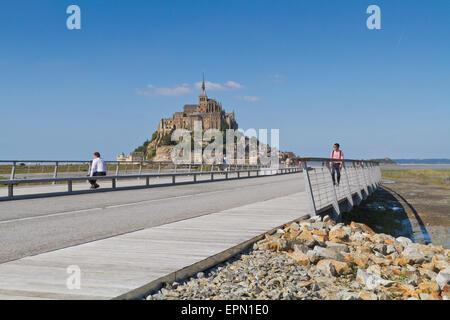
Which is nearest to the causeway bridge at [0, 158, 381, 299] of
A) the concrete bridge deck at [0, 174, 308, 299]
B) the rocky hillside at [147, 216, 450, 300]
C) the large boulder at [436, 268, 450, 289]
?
the concrete bridge deck at [0, 174, 308, 299]

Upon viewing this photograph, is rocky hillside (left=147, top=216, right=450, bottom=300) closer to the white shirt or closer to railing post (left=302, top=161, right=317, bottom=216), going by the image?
railing post (left=302, top=161, right=317, bottom=216)

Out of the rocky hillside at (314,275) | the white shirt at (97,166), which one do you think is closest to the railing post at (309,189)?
the rocky hillside at (314,275)

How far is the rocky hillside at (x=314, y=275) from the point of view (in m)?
5.22

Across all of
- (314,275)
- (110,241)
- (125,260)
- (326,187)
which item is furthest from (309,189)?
(125,260)

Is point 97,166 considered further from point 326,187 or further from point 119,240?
point 119,240

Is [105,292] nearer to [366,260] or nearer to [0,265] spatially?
[0,265]

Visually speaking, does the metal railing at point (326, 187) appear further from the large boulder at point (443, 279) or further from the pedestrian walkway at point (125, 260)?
the large boulder at point (443, 279)

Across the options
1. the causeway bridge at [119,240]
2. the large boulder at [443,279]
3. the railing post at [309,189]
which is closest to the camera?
the causeway bridge at [119,240]

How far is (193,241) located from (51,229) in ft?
11.1

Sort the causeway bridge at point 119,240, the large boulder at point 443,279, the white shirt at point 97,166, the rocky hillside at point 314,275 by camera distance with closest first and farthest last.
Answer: the causeway bridge at point 119,240
the rocky hillside at point 314,275
the large boulder at point 443,279
the white shirt at point 97,166

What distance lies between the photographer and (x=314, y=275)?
20.5 feet

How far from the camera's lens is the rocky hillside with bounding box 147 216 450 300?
5.22m

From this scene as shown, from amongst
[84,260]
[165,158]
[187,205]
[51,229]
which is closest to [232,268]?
[84,260]

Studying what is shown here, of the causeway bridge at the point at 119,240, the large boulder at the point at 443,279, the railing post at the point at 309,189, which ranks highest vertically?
the railing post at the point at 309,189
